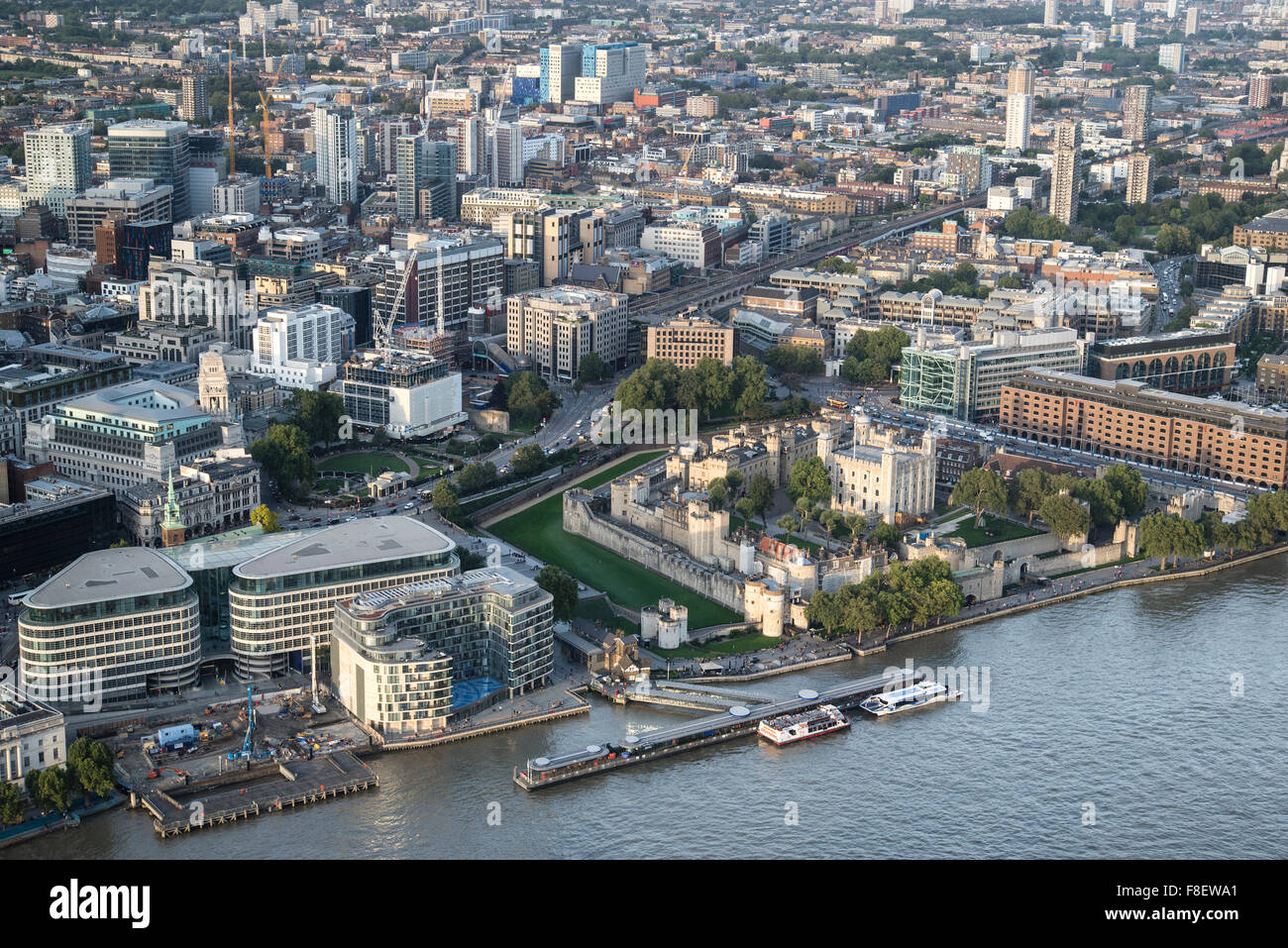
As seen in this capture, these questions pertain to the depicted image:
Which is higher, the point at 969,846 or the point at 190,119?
the point at 190,119

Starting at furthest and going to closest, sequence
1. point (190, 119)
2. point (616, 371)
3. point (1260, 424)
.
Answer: point (190, 119), point (616, 371), point (1260, 424)

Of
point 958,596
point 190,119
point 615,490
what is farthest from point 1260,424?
point 190,119

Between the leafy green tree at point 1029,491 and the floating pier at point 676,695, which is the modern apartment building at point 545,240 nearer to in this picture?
the leafy green tree at point 1029,491

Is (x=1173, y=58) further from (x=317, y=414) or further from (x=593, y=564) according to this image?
(x=593, y=564)

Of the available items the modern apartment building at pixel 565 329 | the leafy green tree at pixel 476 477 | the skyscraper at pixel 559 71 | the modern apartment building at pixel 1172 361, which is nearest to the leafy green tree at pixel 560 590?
the leafy green tree at pixel 476 477

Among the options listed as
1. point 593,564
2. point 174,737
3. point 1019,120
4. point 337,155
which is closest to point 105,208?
point 337,155

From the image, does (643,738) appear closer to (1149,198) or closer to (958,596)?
(958,596)

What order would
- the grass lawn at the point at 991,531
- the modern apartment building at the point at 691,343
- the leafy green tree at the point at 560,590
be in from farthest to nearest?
the modern apartment building at the point at 691,343 < the grass lawn at the point at 991,531 < the leafy green tree at the point at 560,590
